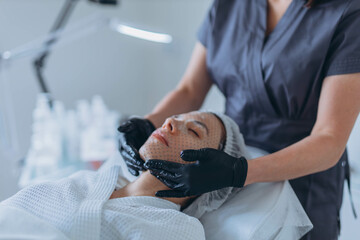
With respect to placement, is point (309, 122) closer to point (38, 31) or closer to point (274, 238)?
point (274, 238)

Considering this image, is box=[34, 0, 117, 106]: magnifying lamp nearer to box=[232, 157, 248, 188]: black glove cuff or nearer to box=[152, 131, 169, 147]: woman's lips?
box=[152, 131, 169, 147]: woman's lips

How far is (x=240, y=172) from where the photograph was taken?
824 mm

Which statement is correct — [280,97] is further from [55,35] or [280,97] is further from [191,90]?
[55,35]

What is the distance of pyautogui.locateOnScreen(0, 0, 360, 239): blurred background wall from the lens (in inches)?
75.9

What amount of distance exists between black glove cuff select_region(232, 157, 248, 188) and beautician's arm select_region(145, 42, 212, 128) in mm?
486

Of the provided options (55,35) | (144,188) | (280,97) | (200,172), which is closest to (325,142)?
(280,97)

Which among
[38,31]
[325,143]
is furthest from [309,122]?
[38,31]

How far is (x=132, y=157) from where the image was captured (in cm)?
96

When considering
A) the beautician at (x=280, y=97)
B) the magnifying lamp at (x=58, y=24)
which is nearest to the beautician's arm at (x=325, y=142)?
the beautician at (x=280, y=97)

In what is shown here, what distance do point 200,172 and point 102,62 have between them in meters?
1.86

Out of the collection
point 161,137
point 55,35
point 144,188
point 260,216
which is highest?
point 55,35

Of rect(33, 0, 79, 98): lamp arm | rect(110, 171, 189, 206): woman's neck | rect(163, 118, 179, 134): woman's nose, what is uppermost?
rect(33, 0, 79, 98): lamp arm

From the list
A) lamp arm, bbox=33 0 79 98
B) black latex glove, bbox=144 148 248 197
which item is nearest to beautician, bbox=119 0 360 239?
black latex glove, bbox=144 148 248 197

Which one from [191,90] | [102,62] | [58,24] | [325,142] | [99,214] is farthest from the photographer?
[102,62]
